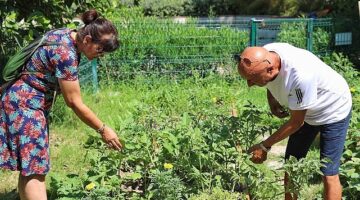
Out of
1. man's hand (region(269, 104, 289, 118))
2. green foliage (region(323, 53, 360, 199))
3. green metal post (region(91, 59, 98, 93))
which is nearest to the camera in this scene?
man's hand (region(269, 104, 289, 118))

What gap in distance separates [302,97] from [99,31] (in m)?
1.16

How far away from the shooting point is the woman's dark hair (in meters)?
2.84

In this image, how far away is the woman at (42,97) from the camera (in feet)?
9.42

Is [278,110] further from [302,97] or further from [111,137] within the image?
[111,137]

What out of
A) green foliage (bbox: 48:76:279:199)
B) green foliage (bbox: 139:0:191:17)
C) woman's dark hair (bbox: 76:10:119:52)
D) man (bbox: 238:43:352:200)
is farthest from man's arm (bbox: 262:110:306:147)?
green foliage (bbox: 139:0:191:17)

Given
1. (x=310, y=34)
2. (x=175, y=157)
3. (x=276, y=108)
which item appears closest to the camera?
(x=276, y=108)

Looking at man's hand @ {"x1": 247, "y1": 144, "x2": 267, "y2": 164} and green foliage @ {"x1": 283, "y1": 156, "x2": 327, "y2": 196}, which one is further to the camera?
man's hand @ {"x1": 247, "y1": 144, "x2": 267, "y2": 164}

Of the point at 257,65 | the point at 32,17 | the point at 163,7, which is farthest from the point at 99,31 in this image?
the point at 163,7

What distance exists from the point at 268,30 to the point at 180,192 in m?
5.26

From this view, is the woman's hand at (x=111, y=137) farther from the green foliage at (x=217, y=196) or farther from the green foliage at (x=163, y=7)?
the green foliage at (x=163, y=7)

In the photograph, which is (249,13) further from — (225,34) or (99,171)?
(99,171)

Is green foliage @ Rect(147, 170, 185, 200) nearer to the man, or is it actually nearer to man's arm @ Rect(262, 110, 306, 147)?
the man

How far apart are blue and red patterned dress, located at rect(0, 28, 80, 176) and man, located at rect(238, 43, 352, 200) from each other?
1.03 m

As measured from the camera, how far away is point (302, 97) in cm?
286
